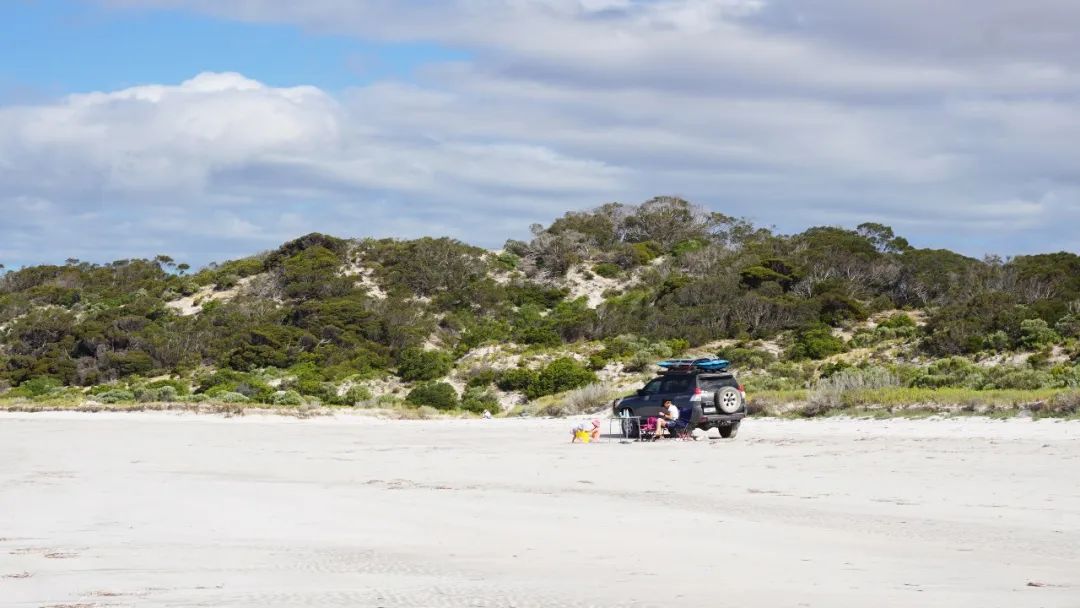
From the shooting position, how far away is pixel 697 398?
22.8 meters

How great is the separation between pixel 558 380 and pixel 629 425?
14242mm

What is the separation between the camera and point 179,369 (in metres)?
49.1

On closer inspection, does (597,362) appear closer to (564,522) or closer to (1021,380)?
(1021,380)

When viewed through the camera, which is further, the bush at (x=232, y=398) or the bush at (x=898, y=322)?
the bush at (x=898, y=322)

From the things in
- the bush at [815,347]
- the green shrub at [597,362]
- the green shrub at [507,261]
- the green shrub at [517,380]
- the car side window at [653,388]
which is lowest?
the green shrub at [517,380]

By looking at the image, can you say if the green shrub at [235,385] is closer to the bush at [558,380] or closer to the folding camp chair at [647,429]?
the bush at [558,380]

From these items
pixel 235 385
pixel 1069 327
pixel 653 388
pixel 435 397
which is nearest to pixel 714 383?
pixel 653 388

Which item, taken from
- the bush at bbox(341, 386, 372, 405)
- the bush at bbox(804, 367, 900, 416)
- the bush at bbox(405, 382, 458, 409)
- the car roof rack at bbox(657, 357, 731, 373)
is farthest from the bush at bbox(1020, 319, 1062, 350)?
the bush at bbox(341, 386, 372, 405)

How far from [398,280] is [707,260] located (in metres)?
16.4

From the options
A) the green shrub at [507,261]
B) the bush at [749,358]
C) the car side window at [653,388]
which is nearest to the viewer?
the car side window at [653,388]

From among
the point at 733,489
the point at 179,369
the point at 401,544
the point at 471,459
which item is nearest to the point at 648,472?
the point at 733,489

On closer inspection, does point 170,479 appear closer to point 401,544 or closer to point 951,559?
point 401,544

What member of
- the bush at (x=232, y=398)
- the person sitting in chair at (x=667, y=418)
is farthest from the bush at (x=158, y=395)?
the person sitting in chair at (x=667, y=418)

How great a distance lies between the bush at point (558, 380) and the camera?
1494 inches
